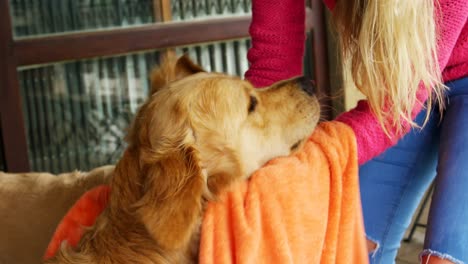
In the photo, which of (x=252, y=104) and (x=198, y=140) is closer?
(x=198, y=140)

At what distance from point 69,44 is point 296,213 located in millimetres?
1994

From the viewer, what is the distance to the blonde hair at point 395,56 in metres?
1.43

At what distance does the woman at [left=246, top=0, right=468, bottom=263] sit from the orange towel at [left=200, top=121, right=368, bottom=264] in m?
0.08

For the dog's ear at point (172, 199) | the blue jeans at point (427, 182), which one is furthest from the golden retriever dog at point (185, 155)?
the blue jeans at point (427, 182)

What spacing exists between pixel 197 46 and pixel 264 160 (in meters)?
1.98

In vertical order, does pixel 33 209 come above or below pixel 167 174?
below

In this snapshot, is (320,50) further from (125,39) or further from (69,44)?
(69,44)

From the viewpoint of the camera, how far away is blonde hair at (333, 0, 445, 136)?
4.70ft

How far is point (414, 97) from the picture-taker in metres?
1.45

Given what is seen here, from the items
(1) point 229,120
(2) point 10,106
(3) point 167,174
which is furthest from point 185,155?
(2) point 10,106

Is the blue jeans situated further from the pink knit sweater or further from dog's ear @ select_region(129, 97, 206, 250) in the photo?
dog's ear @ select_region(129, 97, 206, 250)

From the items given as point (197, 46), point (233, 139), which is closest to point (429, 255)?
point (233, 139)

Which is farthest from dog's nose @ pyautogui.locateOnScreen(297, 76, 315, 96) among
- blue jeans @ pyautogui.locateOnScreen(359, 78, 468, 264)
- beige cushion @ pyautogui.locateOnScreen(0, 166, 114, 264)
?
beige cushion @ pyautogui.locateOnScreen(0, 166, 114, 264)

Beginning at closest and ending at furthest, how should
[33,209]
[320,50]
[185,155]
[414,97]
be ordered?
[185,155], [414,97], [33,209], [320,50]
